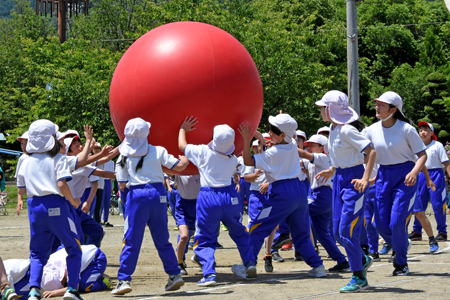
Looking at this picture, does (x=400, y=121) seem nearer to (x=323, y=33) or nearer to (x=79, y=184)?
(x=79, y=184)

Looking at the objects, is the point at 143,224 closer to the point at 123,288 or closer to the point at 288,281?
the point at 123,288

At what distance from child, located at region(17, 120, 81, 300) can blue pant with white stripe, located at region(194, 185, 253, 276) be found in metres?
1.53

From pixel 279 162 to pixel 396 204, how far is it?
149cm

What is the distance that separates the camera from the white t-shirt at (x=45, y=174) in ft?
19.5

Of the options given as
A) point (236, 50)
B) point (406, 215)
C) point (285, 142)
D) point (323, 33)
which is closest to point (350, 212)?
point (406, 215)

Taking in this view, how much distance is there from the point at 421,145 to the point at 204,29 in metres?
2.99

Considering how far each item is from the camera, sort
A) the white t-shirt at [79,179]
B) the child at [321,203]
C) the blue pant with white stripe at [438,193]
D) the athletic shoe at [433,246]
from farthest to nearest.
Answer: the blue pant with white stripe at [438,193], the athletic shoe at [433,246], the child at [321,203], the white t-shirt at [79,179]

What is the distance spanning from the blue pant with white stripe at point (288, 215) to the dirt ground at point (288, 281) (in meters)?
0.41

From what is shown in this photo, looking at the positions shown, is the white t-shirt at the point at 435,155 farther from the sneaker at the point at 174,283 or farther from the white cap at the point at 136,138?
the white cap at the point at 136,138

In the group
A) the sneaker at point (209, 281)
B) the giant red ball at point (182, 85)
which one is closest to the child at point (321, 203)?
the giant red ball at point (182, 85)

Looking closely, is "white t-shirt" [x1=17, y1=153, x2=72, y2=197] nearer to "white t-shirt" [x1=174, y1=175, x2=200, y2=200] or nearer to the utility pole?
"white t-shirt" [x1=174, y1=175, x2=200, y2=200]

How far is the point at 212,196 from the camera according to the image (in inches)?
271

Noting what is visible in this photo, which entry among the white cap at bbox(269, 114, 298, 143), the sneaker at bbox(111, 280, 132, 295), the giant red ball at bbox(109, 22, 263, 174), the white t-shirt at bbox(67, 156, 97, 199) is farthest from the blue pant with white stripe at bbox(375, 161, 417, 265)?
the white t-shirt at bbox(67, 156, 97, 199)

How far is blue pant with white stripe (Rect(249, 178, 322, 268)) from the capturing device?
23.8 feet
